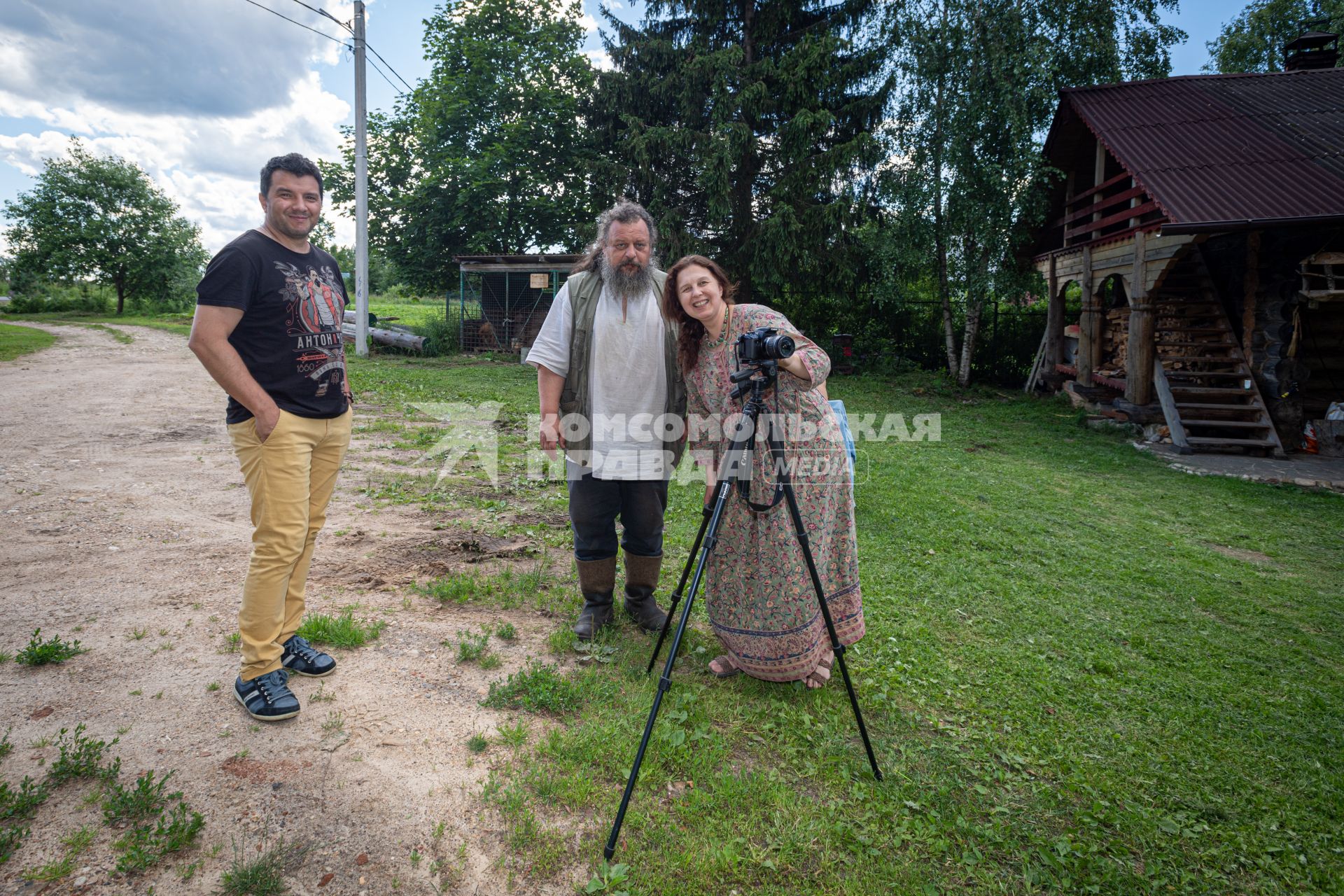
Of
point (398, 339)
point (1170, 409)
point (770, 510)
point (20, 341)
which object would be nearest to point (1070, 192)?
point (1170, 409)

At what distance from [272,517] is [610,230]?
186cm

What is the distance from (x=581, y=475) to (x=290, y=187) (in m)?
1.68

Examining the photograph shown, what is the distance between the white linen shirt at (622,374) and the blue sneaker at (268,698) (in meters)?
1.53

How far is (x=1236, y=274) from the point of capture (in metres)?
10.5

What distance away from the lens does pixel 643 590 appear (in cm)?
353

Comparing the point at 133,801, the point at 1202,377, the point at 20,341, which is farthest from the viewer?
the point at 20,341

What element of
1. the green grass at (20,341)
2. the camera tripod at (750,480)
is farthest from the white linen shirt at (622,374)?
the green grass at (20,341)

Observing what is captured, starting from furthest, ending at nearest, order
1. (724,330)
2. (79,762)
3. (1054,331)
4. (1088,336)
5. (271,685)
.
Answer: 1. (1054,331)
2. (1088,336)
3. (724,330)
4. (271,685)
5. (79,762)

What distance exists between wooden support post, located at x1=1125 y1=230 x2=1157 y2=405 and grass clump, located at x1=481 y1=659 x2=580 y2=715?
1083 cm

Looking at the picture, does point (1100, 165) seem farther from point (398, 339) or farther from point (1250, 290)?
point (398, 339)

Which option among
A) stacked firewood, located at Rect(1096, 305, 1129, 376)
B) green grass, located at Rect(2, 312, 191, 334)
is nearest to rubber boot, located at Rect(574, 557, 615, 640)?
stacked firewood, located at Rect(1096, 305, 1129, 376)

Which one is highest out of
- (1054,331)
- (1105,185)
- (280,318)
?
(1105,185)

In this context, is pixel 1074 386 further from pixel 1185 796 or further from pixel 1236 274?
pixel 1185 796

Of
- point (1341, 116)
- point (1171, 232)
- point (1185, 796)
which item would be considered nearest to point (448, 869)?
point (1185, 796)
